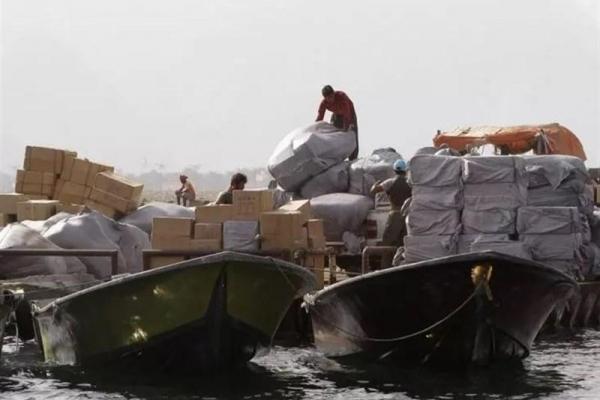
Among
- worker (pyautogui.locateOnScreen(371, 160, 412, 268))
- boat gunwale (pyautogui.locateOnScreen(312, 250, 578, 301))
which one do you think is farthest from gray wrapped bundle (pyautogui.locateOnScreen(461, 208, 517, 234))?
boat gunwale (pyautogui.locateOnScreen(312, 250, 578, 301))

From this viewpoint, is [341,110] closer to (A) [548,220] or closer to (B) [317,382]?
(A) [548,220]

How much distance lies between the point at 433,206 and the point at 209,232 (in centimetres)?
283

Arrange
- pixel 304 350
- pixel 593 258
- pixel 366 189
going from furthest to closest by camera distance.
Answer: pixel 366 189
pixel 593 258
pixel 304 350

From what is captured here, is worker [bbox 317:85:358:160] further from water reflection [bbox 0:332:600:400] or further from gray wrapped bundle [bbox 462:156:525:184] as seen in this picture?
water reflection [bbox 0:332:600:400]

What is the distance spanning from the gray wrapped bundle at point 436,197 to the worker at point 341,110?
669 centimetres

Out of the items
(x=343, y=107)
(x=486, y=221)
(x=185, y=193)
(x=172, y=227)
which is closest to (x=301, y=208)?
(x=172, y=227)

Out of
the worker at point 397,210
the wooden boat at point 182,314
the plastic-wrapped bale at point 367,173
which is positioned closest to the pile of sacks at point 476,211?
the worker at point 397,210

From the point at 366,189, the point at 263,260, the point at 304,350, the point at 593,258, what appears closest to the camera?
the point at 263,260

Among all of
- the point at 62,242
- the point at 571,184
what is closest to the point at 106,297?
the point at 62,242

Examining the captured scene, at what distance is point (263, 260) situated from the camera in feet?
47.4

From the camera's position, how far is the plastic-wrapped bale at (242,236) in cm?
1758

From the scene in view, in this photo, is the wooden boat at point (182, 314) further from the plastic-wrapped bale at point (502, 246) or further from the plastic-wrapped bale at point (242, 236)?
the plastic-wrapped bale at point (502, 246)

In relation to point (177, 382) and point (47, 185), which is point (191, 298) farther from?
point (47, 185)

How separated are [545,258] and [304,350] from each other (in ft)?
11.3
